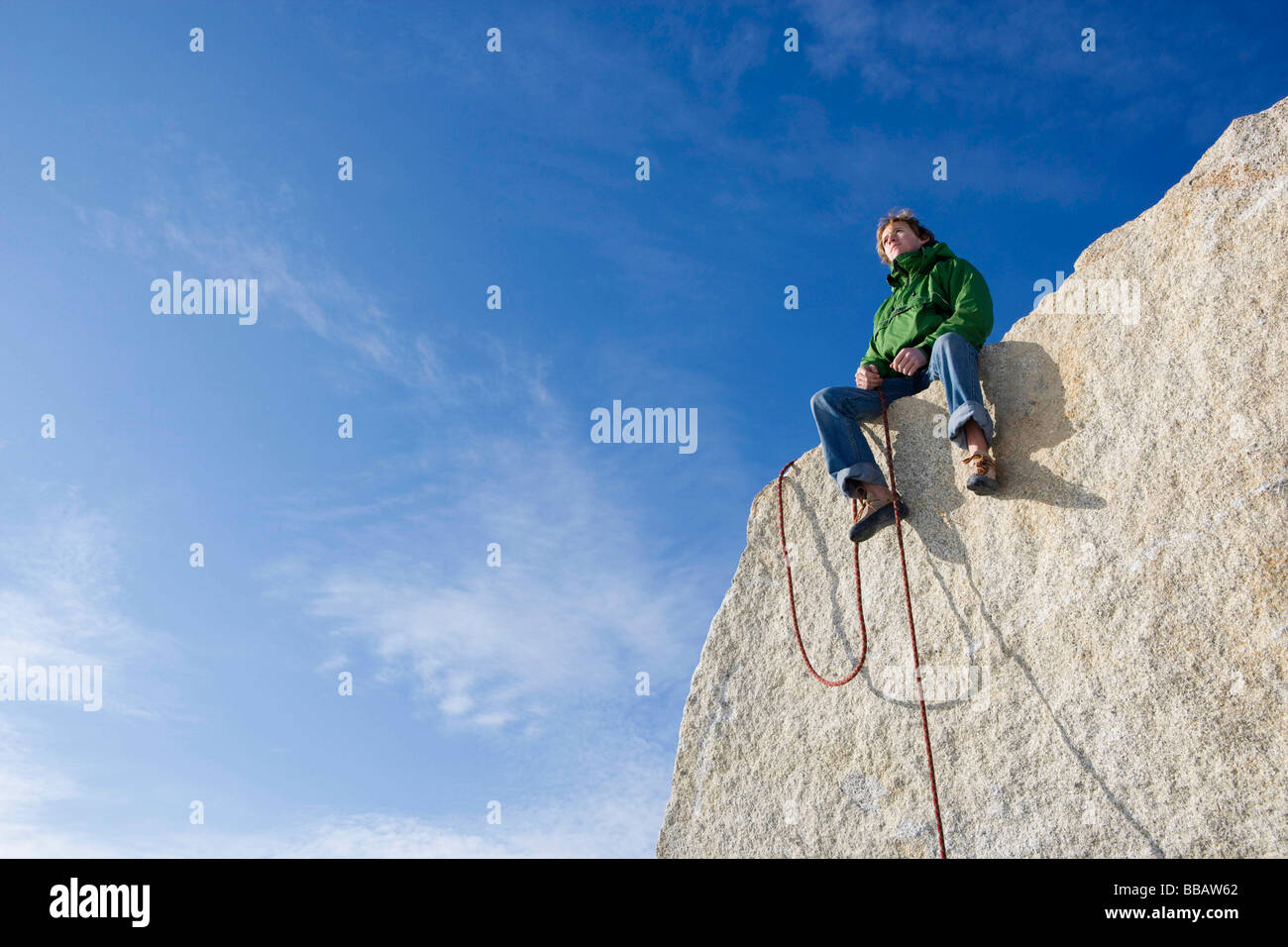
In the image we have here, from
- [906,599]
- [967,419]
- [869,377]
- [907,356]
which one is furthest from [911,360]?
[906,599]

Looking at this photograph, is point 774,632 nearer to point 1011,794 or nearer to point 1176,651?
point 1011,794

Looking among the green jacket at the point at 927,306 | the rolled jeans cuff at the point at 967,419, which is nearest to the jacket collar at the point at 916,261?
the green jacket at the point at 927,306

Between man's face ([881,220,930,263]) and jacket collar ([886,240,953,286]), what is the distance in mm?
52

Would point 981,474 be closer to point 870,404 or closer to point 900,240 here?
point 870,404

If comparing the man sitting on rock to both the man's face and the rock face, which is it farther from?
the rock face

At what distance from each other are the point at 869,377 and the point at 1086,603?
4.80 feet

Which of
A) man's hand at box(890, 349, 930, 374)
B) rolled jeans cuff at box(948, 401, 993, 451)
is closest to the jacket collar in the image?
man's hand at box(890, 349, 930, 374)

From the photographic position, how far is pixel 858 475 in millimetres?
4391

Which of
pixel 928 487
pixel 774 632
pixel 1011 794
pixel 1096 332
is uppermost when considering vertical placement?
pixel 1096 332

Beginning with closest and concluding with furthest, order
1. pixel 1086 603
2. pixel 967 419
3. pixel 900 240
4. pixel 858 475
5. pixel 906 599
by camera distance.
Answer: pixel 1086 603, pixel 967 419, pixel 906 599, pixel 858 475, pixel 900 240

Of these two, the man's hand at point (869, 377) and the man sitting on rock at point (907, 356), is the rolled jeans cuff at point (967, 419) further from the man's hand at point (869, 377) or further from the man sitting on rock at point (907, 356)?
the man's hand at point (869, 377)
